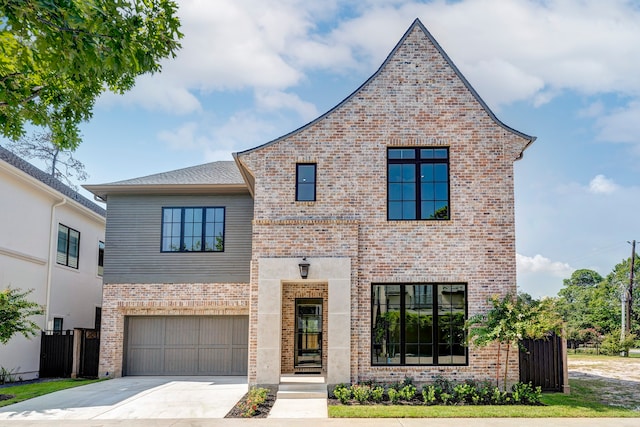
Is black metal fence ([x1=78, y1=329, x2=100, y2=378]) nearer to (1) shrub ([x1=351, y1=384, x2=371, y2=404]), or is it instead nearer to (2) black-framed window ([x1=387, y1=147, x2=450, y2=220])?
(1) shrub ([x1=351, y1=384, x2=371, y2=404])

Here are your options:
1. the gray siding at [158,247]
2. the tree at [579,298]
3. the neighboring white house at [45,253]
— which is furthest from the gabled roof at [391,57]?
the tree at [579,298]

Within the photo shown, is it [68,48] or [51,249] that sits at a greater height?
[68,48]

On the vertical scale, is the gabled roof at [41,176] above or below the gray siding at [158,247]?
above

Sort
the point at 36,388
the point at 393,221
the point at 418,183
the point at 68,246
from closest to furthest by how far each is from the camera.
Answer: the point at 393,221 < the point at 418,183 < the point at 36,388 < the point at 68,246

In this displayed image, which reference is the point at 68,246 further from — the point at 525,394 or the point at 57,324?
the point at 525,394

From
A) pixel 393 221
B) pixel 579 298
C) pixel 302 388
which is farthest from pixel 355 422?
pixel 579 298

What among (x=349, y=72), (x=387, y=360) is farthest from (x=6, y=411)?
(x=349, y=72)

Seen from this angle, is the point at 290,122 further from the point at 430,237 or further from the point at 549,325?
the point at 549,325

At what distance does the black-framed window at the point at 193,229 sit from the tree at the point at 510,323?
787 centimetres

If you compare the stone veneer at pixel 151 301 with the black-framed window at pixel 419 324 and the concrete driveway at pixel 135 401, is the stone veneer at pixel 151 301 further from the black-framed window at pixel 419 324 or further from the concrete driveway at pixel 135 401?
the black-framed window at pixel 419 324

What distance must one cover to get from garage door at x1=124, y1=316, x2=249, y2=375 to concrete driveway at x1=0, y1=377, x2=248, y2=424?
4.64 ft

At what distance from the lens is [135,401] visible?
42.5ft

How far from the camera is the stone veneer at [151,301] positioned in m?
17.4

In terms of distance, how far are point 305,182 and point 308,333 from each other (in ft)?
14.3
